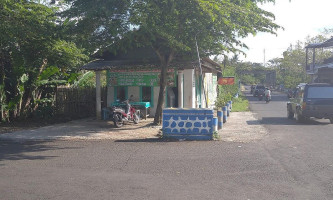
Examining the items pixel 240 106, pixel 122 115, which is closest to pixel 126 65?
pixel 122 115

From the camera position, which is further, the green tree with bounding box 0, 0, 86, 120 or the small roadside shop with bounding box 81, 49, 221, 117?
the small roadside shop with bounding box 81, 49, 221, 117

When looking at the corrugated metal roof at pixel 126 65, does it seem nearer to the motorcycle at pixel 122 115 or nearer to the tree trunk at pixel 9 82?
the motorcycle at pixel 122 115

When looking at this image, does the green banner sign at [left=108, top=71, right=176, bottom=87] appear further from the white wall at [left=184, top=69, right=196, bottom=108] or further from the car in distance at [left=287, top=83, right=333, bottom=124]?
the car in distance at [left=287, top=83, right=333, bottom=124]

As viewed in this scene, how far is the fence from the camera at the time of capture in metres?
17.7

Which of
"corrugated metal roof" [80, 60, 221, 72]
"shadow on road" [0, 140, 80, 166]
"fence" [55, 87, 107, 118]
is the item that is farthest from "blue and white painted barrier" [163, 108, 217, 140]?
"fence" [55, 87, 107, 118]

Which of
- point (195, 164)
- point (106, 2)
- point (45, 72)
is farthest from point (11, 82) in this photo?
point (195, 164)

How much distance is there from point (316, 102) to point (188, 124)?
7249mm

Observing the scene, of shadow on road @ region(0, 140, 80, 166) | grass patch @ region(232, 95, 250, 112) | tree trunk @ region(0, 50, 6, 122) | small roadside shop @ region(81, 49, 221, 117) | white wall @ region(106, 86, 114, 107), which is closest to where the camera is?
shadow on road @ region(0, 140, 80, 166)

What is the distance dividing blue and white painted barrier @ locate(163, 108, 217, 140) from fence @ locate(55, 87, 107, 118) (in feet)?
26.5

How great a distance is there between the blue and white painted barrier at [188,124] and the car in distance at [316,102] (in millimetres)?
6478

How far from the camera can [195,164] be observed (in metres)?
7.83

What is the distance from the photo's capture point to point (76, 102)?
60.9ft

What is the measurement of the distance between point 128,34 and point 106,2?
1.21 meters

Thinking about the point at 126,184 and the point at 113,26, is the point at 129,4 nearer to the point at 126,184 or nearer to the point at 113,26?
the point at 113,26
